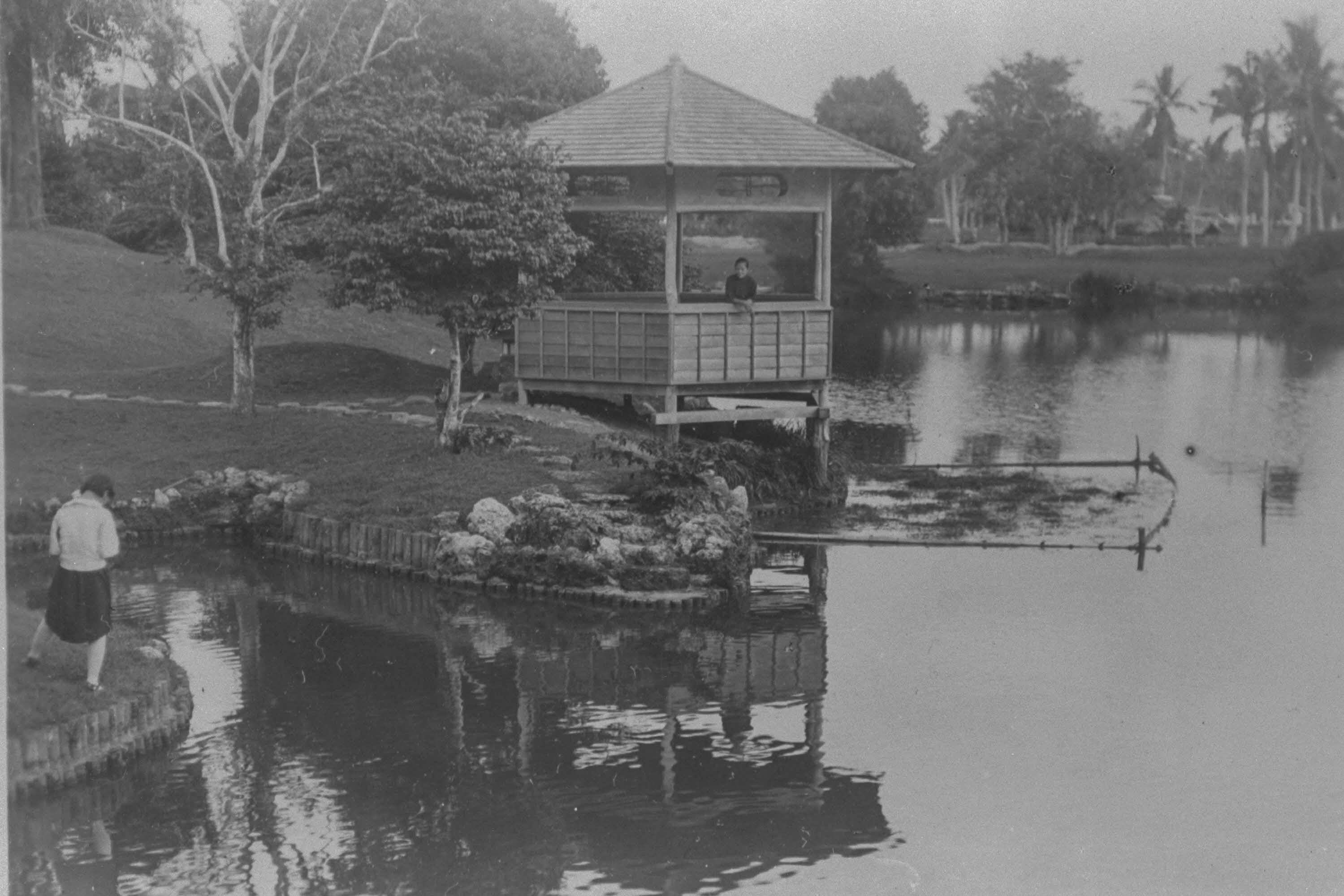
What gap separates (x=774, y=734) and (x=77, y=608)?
20.9 feet

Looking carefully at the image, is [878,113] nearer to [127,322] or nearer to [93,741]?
[127,322]

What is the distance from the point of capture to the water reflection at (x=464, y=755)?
43.7 ft

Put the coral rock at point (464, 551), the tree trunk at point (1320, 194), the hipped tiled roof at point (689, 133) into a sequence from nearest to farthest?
the coral rock at point (464, 551), the hipped tiled roof at point (689, 133), the tree trunk at point (1320, 194)

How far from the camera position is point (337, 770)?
15.4 m

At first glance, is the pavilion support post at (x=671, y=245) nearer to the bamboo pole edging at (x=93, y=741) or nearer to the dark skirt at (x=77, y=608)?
the bamboo pole edging at (x=93, y=741)

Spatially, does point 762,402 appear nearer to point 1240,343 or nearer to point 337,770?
point 337,770

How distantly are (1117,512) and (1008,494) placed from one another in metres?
1.89

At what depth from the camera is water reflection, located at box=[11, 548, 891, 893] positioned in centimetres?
1332

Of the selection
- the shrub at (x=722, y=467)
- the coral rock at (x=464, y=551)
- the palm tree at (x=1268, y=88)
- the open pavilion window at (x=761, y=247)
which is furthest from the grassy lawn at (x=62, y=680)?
the open pavilion window at (x=761, y=247)

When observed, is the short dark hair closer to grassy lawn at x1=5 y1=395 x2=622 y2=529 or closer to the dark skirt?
the dark skirt

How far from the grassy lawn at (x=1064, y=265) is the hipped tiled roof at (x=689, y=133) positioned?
47601 millimetres

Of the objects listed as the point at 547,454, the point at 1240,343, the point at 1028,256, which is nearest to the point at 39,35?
the point at 547,454

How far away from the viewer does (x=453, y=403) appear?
25891mm

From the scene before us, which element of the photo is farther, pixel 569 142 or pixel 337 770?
pixel 569 142
